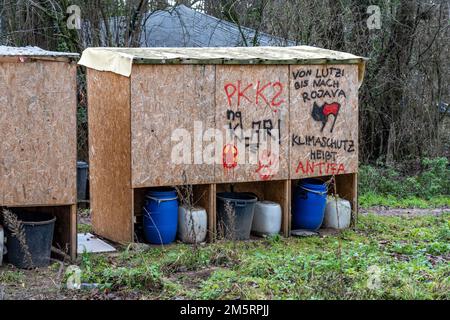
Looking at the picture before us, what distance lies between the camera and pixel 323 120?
38.5 feet

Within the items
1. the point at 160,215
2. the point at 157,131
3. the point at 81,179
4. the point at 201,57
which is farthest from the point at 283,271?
the point at 81,179

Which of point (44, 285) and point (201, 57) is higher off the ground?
point (201, 57)

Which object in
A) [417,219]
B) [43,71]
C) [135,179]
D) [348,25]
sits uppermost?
[348,25]

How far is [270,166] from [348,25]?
280 inches

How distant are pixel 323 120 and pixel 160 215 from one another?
9.33ft

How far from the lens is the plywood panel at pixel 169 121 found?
33.9 ft

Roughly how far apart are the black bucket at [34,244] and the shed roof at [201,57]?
225cm

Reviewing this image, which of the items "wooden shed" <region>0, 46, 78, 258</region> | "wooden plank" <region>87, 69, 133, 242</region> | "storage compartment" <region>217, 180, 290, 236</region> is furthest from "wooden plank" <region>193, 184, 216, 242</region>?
"wooden shed" <region>0, 46, 78, 258</region>

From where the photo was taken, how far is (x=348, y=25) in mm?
17469

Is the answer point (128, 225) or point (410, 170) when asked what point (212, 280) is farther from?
point (410, 170)

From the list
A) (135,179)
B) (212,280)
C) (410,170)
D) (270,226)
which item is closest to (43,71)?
(135,179)

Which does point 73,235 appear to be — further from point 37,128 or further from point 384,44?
point 384,44

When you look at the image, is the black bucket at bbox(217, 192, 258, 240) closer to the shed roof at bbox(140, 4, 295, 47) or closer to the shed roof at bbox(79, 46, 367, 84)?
the shed roof at bbox(79, 46, 367, 84)

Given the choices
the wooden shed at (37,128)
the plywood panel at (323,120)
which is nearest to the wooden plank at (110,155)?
the wooden shed at (37,128)
